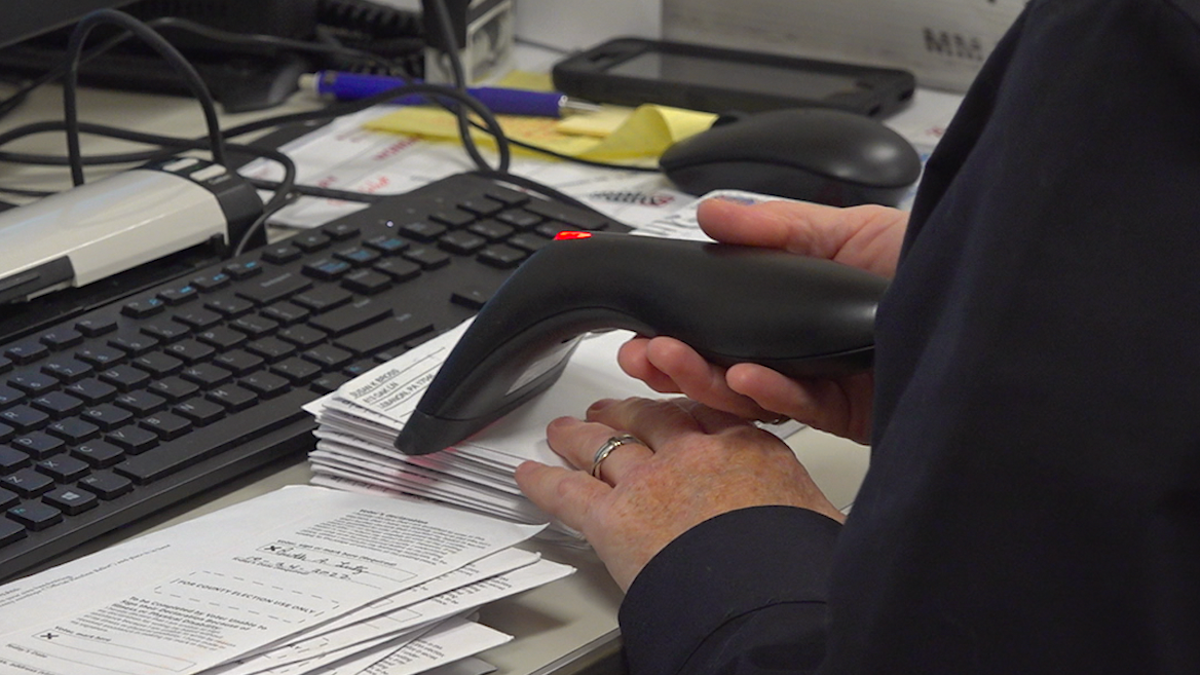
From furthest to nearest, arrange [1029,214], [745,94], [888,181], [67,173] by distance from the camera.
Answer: [745,94] < [67,173] < [888,181] < [1029,214]

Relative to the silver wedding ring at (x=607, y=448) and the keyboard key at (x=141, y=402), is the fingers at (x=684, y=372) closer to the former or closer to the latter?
the silver wedding ring at (x=607, y=448)

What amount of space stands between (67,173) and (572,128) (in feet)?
1.24

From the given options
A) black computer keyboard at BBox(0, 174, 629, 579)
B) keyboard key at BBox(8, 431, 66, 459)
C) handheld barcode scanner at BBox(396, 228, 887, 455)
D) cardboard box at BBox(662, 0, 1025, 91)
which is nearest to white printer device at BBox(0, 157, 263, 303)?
black computer keyboard at BBox(0, 174, 629, 579)

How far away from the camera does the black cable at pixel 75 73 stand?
89cm

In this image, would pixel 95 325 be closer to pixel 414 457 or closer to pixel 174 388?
pixel 174 388

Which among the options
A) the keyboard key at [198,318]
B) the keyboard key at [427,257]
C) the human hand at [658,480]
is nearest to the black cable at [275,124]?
the keyboard key at [427,257]

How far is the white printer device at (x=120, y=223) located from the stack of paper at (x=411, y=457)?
0.21m

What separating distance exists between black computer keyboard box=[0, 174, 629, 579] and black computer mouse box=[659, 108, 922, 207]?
134 millimetres

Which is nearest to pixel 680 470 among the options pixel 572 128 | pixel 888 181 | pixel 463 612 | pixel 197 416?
pixel 463 612

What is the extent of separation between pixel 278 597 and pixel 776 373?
217mm

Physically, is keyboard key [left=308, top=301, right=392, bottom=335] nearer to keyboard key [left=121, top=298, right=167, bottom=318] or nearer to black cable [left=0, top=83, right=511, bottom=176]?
keyboard key [left=121, top=298, right=167, bottom=318]

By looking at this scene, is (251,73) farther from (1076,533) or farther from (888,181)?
(1076,533)

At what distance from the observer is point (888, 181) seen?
0.92m

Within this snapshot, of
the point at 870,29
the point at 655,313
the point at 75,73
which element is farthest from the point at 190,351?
the point at 870,29
